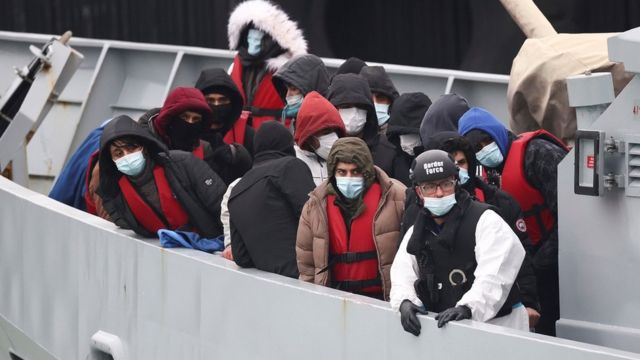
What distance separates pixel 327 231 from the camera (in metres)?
5.15

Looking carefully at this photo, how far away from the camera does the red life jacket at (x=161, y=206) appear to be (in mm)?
6039

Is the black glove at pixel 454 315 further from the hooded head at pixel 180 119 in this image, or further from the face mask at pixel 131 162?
the hooded head at pixel 180 119

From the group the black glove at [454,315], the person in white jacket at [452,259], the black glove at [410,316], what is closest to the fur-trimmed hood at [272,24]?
the person in white jacket at [452,259]

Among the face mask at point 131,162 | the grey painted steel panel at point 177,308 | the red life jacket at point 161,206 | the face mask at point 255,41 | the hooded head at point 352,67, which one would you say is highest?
the face mask at point 255,41

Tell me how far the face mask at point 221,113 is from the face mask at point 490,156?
1.75 metres

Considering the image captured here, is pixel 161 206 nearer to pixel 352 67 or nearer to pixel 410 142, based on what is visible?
pixel 410 142

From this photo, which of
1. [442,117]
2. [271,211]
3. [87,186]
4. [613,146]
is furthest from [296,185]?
[87,186]

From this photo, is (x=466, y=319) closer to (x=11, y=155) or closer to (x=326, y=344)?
(x=326, y=344)

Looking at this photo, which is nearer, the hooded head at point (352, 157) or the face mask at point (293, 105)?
the hooded head at point (352, 157)

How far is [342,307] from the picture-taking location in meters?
4.99

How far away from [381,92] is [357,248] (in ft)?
5.96

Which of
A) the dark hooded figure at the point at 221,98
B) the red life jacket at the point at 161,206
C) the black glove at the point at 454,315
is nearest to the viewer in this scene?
the black glove at the point at 454,315

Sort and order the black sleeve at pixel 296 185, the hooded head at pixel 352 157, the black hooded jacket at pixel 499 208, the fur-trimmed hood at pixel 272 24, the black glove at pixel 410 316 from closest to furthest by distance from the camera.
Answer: the black glove at pixel 410 316
the black hooded jacket at pixel 499 208
the hooded head at pixel 352 157
the black sleeve at pixel 296 185
the fur-trimmed hood at pixel 272 24

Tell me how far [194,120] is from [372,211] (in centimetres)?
158
